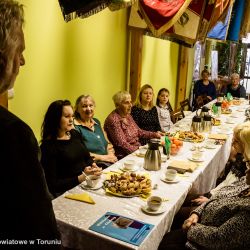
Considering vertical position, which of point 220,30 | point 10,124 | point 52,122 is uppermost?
point 220,30

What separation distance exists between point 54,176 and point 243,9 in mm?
5106

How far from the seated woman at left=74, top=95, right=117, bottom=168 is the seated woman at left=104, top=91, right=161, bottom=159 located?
0.24 metres

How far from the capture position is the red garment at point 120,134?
3.63 metres

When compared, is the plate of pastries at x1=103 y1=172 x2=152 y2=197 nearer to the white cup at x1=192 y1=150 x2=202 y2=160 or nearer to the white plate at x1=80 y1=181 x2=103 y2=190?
the white plate at x1=80 y1=181 x2=103 y2=190

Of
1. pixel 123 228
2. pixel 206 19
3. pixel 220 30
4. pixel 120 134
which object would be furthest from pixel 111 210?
pixel 220 30

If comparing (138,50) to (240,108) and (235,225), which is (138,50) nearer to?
(240,108)

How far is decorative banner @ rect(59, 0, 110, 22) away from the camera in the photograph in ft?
8.01

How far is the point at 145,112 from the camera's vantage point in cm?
438

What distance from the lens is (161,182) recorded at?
2.34 m

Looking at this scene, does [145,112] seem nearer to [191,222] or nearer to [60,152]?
[60,152]

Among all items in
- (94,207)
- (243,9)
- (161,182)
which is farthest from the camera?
(243,9)

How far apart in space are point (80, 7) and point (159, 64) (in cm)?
481

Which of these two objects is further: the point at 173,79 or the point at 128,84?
the point at 173,79

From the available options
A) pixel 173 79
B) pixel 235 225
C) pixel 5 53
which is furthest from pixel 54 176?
pixel 173 79
